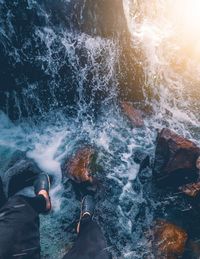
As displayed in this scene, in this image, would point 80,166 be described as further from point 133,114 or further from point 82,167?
point 133,114

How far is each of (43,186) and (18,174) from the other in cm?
54

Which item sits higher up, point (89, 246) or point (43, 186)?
point (43, 186)

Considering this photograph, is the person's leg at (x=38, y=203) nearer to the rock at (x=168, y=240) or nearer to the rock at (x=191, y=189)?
the rock at (x=168, y=240)

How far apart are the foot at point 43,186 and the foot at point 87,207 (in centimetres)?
54

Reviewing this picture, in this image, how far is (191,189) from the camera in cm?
541

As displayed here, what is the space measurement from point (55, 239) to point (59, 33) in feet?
11.8

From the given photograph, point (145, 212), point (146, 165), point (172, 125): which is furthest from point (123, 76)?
point (145, 212)

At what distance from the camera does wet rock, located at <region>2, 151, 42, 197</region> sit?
5.04 metres

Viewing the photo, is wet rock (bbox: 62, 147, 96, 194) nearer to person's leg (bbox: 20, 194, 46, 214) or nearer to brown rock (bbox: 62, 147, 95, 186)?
brown rock (bbox: 62, 147, 95, 186)

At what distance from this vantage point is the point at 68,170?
5.47 metres

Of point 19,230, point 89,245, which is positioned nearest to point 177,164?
point 89,245

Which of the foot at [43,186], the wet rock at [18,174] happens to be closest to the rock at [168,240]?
the foot at [43,186]

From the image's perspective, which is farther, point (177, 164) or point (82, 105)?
point (82, 105)

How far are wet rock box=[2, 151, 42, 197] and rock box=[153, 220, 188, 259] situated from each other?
228 centimetres
